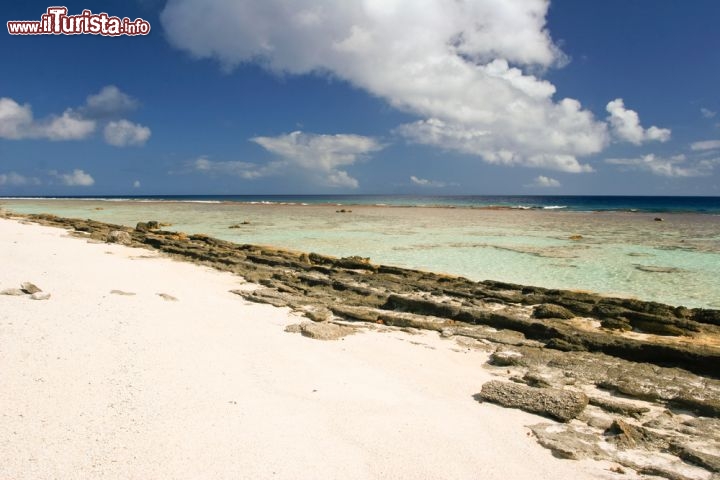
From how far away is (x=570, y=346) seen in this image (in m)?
7.21

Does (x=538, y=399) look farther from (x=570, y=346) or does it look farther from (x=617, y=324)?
(x=617, y=324)

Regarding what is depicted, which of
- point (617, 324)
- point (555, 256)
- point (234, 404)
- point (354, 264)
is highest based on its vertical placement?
point (354, 264)

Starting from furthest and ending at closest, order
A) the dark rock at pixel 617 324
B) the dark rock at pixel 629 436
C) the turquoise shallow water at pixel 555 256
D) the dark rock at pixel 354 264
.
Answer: the dark rock at pixel 354 264, the turquoise shallow water at pixel 555 256, the dark rock at pixel 617 324, the dark rock at pixel 629 436

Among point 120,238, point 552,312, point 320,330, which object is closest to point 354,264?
point 552,312

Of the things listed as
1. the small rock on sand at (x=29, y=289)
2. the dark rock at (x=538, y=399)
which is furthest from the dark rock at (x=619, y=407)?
the small rock on sand at (x=29, y=289)

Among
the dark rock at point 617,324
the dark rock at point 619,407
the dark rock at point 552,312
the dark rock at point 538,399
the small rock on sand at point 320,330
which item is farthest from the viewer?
the dark rock at point 552,312

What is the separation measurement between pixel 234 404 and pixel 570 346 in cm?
554

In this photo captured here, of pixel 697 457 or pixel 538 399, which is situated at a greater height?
pixel 538 399

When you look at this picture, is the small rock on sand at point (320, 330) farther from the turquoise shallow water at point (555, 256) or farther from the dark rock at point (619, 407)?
the turquoise shallow water at point (555, 256)

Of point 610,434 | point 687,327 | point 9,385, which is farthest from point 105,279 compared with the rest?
point 687,327

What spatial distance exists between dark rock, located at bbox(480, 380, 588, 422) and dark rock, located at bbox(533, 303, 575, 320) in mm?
4386

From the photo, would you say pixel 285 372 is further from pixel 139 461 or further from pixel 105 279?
pixel 105 279

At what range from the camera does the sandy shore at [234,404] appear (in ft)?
12.2

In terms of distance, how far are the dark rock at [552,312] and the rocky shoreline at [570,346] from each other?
0.08 ft
